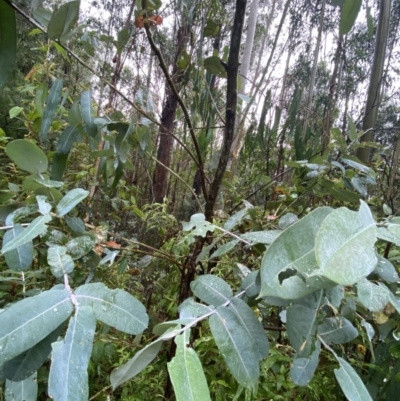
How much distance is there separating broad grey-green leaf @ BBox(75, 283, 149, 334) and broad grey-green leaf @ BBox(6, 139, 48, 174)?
0.97 feet

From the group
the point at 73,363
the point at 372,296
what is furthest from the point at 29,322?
the point at 372,296

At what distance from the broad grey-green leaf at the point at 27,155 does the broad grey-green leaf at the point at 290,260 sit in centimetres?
40

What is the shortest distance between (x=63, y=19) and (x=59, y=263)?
1.23 ft

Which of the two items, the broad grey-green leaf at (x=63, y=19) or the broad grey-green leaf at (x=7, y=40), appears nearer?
the broad grey-green leaf at (x=7, y=40)

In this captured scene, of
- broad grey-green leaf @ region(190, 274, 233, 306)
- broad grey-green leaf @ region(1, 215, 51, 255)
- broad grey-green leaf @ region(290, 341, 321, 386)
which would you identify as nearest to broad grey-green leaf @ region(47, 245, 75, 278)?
broad grey-green leaf @ region(1, 215, 51, 255)

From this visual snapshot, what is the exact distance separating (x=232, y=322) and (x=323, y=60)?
7808mm

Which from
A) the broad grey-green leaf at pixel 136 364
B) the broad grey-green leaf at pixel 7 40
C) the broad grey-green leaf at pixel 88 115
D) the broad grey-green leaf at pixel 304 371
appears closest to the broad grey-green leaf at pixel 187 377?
the broad grey-green leaf at pixel 136 364

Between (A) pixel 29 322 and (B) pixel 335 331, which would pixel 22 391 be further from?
(B) pixel 335 331

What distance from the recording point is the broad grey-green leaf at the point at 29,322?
0.69 feet

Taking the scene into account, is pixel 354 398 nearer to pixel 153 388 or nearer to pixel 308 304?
pixel 308 304

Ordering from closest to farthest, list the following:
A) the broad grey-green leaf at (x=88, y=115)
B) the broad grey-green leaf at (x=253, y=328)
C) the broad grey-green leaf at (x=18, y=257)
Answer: the broad grey-green leaf at (x=253, y=328), the broad grey-green leaf at (x=18, y=257), the broad grey-green leaf at (x=88, y=115)

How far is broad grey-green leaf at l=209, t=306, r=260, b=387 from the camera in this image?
247 millimetres

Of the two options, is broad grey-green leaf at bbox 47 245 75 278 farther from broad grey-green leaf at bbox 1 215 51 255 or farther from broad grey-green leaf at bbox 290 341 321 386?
broad grey-green leaf at bbox 290 341 321 386

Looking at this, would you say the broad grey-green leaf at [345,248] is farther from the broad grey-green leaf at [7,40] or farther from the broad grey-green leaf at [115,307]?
the broad grey-green leaf at [7,40]
